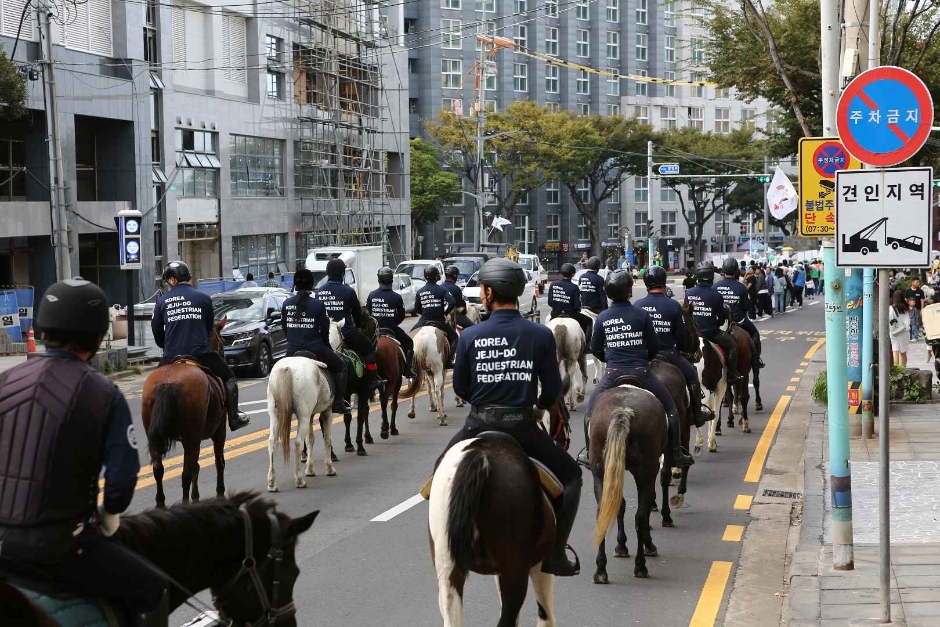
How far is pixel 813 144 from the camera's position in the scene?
9.79m

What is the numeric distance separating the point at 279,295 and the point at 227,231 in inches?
713

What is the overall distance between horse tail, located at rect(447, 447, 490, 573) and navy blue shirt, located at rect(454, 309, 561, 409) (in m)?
0.72

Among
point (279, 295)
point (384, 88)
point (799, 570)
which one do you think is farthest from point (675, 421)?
point (384, 88)

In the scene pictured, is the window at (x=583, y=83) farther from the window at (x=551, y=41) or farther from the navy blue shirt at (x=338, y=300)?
the navy blue shirt at (x=338, y=300)

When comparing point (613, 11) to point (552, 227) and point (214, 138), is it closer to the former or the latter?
point (552, 227)

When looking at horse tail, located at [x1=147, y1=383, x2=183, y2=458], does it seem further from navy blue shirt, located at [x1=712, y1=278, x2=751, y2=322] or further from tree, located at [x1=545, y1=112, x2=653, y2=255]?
tree, located at [x1=545, y1=112, x2=653, y2=255]

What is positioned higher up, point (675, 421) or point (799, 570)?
point (675, 421)

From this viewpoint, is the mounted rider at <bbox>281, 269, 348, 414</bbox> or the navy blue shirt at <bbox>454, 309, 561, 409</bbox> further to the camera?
the mounted rider at <bbox>281, 269, 348, 414</bbox>

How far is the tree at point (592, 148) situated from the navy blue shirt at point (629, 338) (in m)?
54.9

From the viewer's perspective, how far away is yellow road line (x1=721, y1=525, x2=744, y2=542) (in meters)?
9.77

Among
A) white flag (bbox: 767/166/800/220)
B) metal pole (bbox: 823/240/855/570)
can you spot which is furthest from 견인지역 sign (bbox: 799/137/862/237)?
white flag (bbox: 767/166/800/220)

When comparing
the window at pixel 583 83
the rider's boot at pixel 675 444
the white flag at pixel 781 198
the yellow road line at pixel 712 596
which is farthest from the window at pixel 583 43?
the yellow road line at pixel 712 596

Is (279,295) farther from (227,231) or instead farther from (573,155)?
(573,155)

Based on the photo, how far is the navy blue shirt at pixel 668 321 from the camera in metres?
10.6
